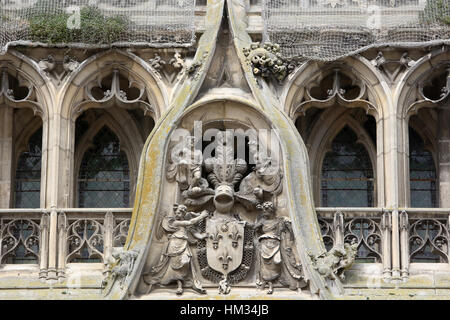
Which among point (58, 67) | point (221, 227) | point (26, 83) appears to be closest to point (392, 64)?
point (221, 227)

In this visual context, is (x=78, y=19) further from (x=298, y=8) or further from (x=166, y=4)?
(x=298, y=8)

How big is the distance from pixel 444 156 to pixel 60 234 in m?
6.10

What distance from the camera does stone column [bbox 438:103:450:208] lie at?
103ft

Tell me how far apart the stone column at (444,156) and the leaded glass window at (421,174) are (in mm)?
323

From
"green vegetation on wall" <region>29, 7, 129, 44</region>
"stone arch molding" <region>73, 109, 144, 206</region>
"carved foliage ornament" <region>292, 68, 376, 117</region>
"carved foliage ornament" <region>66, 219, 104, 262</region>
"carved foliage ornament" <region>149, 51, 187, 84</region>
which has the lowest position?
"carved foliage ornament" <region>66, 219, 104, 262</region>

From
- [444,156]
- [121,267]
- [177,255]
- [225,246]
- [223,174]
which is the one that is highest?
[444,156]

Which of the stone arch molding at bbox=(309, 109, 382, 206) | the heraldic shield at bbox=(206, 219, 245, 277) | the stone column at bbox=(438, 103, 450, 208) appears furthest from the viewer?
the stone arch molding at bbox=(309, 109, 382, 206)

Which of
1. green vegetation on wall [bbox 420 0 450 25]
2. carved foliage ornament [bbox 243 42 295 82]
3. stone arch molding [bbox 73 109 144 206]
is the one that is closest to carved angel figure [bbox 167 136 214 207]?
carved foliage ornament [bbox 243 42 295 82]

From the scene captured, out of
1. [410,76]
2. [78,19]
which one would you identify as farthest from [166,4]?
A: [410,76]

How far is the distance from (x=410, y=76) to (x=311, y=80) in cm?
150

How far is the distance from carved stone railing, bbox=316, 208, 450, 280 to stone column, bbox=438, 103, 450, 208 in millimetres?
993

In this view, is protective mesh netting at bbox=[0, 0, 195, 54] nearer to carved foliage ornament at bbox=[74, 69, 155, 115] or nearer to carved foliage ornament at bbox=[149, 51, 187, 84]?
carved foliage ornament at bbox=[149, 51, 187, 84]

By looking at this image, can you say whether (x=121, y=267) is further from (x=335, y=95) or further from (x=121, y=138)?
(x=335, y=95)

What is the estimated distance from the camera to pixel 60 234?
99.6 ft
